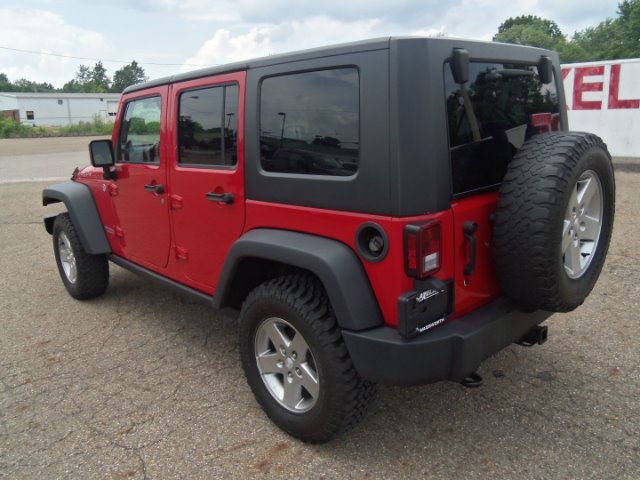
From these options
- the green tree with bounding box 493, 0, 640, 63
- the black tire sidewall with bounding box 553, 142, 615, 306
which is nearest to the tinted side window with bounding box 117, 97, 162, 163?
the black tire sidewall with bounding box 553, 142, 615, 306

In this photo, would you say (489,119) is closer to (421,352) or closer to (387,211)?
(387,211)

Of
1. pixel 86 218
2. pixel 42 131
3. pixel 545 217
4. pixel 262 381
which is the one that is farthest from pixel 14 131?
pixel 545 217

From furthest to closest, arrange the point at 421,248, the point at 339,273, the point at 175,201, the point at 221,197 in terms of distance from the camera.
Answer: the point at 175,201, the point at 221,197, the point at 339,273, the point at 421,248

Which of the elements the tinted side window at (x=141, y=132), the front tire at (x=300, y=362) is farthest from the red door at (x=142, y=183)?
the front tire at (x=300, y=362)

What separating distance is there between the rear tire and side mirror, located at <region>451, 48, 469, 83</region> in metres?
3.60

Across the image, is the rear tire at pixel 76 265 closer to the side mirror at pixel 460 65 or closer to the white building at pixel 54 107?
the side mirror at pixel 460 65

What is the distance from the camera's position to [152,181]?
11.8 ft

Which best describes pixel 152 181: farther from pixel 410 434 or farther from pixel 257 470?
pixel 410 434

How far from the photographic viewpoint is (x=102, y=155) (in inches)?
158

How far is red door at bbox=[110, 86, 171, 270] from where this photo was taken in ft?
11.6

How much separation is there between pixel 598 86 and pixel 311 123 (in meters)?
10.8

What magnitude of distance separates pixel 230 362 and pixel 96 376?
2.87ft

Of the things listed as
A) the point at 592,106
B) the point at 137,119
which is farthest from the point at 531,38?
the point at 137,119

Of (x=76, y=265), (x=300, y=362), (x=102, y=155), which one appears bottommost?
(x=300, y=362)
